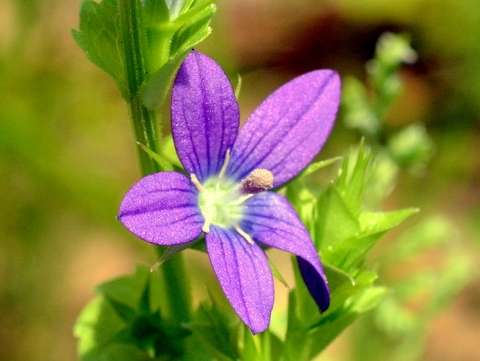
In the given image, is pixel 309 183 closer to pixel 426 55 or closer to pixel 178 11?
pixel 178 11

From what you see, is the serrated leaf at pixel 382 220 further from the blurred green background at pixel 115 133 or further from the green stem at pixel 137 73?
the blurred green background at pixel 115 133

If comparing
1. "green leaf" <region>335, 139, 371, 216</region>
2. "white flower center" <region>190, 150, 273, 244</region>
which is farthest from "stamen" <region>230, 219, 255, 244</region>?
"green leaf" <region>335, 139, 371, 216</region>

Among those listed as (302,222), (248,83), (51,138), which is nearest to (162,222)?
(302,222)

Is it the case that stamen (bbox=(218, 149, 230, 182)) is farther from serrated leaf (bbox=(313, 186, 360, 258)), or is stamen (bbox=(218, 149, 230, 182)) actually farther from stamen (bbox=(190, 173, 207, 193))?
serrated leaf (bbox=(313, 186, 360, 258))

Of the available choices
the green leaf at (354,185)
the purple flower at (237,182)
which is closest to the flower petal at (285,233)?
the purple flower at (237,182)

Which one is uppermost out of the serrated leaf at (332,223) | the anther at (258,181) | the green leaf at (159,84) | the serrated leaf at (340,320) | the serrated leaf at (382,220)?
the green leaf at (159,84)

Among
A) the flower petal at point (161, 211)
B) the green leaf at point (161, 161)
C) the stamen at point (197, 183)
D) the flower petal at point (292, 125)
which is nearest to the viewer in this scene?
the flower petal at point (161, 211)
